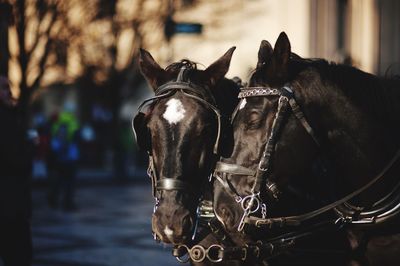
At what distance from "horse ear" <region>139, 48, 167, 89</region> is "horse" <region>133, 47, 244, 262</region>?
0.01 metres

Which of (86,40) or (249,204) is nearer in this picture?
(249,204)

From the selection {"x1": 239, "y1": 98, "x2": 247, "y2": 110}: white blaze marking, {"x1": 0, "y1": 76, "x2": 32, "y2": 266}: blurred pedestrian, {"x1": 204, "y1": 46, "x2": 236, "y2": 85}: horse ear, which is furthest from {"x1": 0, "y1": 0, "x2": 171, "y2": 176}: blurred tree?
{"x1": 239, "y1": 98, "x2": 247, "y2": 110}: white blaze marking

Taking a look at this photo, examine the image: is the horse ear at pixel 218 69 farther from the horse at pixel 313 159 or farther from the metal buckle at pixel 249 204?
the metal buckle at pixel 249 204

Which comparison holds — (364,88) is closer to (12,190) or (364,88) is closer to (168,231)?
(168,231)

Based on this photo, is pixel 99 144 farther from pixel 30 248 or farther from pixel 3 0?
pixel 30 248

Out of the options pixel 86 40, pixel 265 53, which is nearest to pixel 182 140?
pixel 265 53

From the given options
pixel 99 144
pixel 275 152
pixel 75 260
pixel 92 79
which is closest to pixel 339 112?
pixel 275 152

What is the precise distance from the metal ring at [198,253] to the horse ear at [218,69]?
39.6 inches

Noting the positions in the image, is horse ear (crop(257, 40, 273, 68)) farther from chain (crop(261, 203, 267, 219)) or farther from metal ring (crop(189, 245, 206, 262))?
metal ring (crop(189, 245, 206, 262))

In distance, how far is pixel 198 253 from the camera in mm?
4434

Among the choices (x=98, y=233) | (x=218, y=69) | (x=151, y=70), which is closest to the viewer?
(x=218, y=69)

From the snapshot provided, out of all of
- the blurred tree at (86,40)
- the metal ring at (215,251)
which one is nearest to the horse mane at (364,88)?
the metal ring at (215,251)

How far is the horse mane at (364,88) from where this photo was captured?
14.5 feet

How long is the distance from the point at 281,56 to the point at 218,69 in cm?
51
